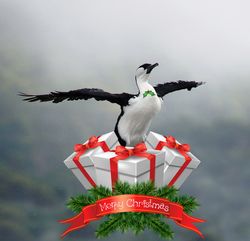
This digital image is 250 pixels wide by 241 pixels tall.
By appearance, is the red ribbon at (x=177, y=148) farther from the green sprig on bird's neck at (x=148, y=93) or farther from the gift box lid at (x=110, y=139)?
the green sprig on bird's neck at (x=148, y=93)

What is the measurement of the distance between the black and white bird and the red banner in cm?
50

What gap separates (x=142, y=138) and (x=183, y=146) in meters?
0.33

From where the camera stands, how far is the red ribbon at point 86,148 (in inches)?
150

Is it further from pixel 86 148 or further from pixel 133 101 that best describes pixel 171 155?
pixel 86 148

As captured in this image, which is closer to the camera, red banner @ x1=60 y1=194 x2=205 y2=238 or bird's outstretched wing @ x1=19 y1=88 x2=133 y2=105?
red banner @ x1=60 y1=194 x2=205 y2=238

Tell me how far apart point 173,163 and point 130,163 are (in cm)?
45

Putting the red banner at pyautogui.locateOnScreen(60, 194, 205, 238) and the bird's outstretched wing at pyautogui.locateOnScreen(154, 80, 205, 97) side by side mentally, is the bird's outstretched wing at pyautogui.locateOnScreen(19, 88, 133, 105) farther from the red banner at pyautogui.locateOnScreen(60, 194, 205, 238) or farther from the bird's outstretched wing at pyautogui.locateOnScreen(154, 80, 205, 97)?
the red banner at pyautogui.locateOnScreen(60, 194, 205, 238)

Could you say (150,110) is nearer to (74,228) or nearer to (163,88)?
(163,88)

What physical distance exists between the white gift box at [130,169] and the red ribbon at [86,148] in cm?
16

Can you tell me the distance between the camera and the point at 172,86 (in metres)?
4.05

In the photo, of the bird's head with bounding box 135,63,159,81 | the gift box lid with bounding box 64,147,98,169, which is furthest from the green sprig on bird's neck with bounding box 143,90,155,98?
the gift box lid with bounding box 64,147,98,169

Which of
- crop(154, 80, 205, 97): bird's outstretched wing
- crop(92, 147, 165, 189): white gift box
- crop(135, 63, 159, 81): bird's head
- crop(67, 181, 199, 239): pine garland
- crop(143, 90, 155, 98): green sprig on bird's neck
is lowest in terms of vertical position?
crop(67, 181, 199, 239): pine garland

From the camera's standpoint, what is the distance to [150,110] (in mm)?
3635

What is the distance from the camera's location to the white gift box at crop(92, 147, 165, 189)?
3.46 m
